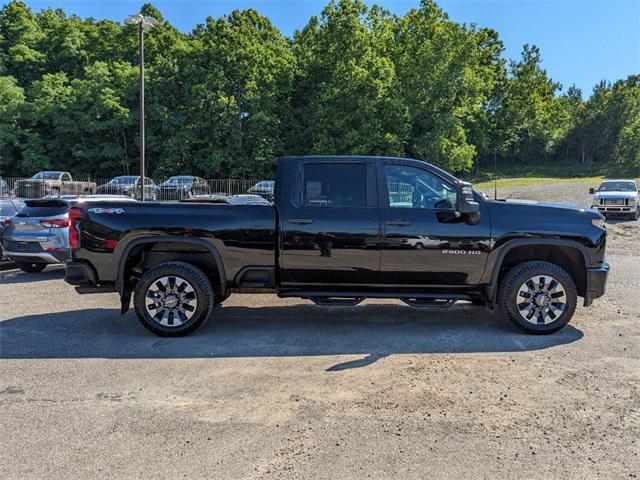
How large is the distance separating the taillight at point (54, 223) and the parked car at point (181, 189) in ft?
58.8

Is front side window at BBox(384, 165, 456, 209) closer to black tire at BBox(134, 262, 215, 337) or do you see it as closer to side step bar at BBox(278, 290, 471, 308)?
side step bar at BBox(278, 290, 471, 308)

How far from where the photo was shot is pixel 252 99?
4006 centimetres

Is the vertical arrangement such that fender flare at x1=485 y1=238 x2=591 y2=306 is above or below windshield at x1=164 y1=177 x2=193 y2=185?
below

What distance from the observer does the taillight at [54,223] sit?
951 cm

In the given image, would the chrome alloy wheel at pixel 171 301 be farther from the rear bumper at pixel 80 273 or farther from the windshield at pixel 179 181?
the windshield at pixel 179 181

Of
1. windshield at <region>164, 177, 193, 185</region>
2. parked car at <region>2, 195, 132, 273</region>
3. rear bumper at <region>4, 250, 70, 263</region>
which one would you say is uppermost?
windshield at <region>164, 177, 193, 185</region>

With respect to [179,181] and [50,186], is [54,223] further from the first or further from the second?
[50,186]

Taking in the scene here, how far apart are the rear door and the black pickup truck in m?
0.01

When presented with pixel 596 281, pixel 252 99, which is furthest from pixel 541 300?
pixel 252 99

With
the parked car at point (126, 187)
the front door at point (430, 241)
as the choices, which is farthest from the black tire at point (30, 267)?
→ the parked car at point (126, 187)

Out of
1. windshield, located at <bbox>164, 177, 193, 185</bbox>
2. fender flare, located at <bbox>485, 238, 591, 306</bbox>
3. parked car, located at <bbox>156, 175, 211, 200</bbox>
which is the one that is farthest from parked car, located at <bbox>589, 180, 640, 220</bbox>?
windshield, located at <bbox>164, 177, 193, 185</bbox>

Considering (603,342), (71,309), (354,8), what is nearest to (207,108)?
(354,8)

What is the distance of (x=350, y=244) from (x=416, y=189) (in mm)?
1028

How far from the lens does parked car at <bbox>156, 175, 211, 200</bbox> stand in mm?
28531
